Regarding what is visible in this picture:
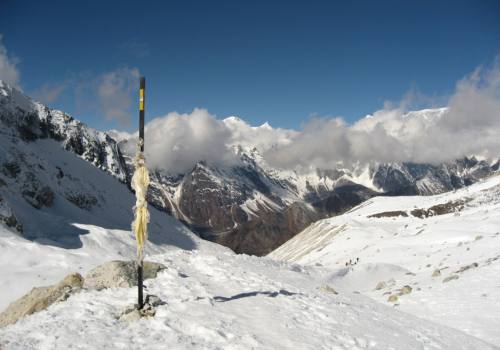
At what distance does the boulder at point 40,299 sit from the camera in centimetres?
1255

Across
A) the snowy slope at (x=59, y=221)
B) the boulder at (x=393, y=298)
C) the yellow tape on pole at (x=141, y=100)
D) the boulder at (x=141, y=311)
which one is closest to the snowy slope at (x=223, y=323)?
the boulder at (x=141, y=311)

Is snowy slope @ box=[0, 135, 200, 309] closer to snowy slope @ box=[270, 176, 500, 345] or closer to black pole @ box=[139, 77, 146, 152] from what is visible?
black pole @ box=[139, 77, 146, 152]

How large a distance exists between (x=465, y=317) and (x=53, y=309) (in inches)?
776

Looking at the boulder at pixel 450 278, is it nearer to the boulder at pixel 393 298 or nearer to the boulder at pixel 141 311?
the boulder at pixel 393 298

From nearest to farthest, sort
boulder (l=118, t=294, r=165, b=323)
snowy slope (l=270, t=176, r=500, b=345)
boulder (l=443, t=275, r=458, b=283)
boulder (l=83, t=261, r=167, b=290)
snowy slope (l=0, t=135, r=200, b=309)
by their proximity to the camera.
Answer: boulder (l=118, t=294, r=165, b=323), boulder (l=83, t=261, r=167, b=290), snowy slope (l=270, t=176, r=500, b=345), boulder (l=443, t=275, r=458, b=283), snowy slope (l=0, t=135, r=200, b=309)

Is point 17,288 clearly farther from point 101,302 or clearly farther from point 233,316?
point 233,316

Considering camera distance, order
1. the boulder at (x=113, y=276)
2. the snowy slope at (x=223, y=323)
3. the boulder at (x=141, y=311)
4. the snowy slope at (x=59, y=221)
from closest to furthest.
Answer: the snowy slope at (x=223, y=323)
the boulder at (x=141, y=311)
the boulder at (x=113, y=276)
the snowy slope at (x=59, y=221)

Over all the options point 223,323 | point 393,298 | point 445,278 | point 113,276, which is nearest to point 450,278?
point 445,278

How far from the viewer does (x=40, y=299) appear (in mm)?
12867

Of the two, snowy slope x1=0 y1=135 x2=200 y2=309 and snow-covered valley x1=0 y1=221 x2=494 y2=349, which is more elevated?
snowy slope x1=0 y1=135 x2=200 y2=309

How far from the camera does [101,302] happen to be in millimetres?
13109

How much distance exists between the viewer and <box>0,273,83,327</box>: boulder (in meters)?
12.6

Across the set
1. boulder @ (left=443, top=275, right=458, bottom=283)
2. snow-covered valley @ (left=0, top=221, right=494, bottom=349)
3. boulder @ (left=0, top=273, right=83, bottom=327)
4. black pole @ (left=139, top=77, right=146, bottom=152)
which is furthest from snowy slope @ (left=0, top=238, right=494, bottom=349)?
boulder @ (left=443, top=275, right=458, bottom=283)

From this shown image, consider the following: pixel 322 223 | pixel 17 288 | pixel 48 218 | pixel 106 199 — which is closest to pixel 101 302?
pixel 17 288
